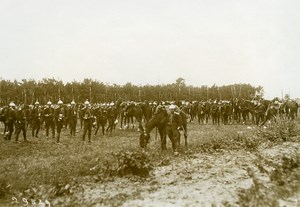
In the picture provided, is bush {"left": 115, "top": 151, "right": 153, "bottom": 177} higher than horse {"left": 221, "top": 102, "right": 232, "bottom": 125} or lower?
lower

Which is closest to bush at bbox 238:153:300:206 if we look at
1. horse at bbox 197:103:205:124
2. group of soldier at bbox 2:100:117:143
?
group of soldier at bbox 2:100:117:143

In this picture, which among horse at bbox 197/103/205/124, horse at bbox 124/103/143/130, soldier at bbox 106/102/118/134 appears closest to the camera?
soldier at bbox 106/102/118/134

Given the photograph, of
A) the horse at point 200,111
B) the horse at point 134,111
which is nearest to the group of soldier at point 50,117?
the horse at point 134,111

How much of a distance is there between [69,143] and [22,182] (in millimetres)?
7576

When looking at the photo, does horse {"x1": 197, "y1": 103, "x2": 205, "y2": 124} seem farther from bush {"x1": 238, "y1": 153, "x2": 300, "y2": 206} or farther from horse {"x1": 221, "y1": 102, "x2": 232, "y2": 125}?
bush {"x1": 238, "y1": 153, "x2": 300, "y2": 206}

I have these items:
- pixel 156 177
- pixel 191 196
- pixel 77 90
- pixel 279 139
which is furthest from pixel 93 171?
pixel 77 90

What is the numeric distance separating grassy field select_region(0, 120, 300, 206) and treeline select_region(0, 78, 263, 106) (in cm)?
2358

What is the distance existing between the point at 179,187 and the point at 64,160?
4855 millimetres

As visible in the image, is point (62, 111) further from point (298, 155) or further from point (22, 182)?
point (298, 155)

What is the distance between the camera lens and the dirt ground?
8380 mm

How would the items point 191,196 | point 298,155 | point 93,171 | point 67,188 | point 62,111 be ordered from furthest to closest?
point 62,111
point 298,155
point 93,171
point 67,188
point 191,196

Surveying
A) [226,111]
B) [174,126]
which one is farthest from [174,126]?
[226,111]

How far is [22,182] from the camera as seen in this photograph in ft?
32.8

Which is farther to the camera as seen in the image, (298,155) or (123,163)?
(298,155)
